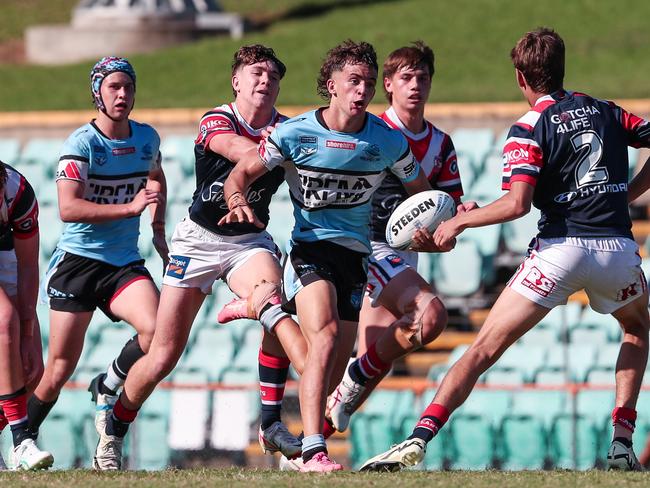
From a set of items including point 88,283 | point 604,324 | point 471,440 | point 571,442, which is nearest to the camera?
point 88,283

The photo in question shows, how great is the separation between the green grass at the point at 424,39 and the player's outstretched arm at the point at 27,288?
10.1 meters

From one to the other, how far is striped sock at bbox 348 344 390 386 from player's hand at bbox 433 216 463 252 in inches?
49.1

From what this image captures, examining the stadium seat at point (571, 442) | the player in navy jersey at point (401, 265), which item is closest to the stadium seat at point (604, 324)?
the stadium seat at point (571, 442)

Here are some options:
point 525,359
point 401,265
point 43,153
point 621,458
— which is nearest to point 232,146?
point 401,265

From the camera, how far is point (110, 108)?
7969mm

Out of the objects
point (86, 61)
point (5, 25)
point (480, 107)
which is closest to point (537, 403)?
point (480, 107)

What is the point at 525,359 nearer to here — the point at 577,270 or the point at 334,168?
the point at 577,270

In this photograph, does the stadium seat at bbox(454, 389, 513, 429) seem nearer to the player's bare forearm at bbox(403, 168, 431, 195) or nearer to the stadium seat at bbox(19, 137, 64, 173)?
the player's bare forearm at bbox(403, 168, 431, 195)

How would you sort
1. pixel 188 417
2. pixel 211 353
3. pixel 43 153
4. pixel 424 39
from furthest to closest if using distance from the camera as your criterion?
1. pixel 424 39
2. pixel 43 153
3. pixel 211 353
4. pixel 188 417

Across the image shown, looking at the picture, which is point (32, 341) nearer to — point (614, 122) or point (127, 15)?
point (614, 122)

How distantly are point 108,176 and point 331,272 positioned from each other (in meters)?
1.85

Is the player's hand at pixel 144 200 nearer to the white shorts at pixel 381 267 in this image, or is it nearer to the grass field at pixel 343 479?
the white shorts at pixel 381 267

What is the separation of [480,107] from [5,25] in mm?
17133

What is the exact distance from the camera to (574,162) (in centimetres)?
657
